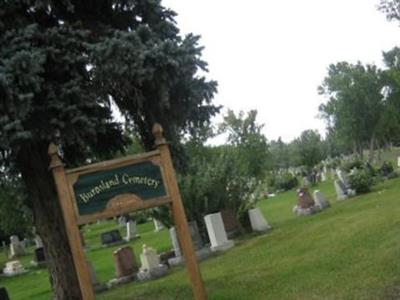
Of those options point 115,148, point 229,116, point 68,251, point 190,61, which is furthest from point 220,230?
point 229,116

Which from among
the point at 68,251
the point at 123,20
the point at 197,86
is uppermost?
the point at 123,20

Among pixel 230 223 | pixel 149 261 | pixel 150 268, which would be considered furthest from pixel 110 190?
pixel 230 223

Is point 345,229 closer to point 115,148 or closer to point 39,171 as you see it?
point 115,148

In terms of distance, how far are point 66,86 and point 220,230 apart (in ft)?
30.6

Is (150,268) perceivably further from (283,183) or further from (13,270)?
Result: (283,183)

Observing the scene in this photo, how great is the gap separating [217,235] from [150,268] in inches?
107

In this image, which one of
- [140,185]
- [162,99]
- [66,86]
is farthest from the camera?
[162,99]

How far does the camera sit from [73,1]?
9461 mm

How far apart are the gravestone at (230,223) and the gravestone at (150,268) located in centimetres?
478

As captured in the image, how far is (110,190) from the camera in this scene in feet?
23.1

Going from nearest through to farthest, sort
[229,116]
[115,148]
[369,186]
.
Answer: [115,148]
[369,186]
[229,116]

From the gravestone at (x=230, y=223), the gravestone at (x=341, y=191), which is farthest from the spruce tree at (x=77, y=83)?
the gravestone at (x=341, y=191)

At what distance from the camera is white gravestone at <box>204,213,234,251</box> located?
1622 centimetres

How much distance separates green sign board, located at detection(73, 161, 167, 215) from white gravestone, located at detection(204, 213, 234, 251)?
919cm
